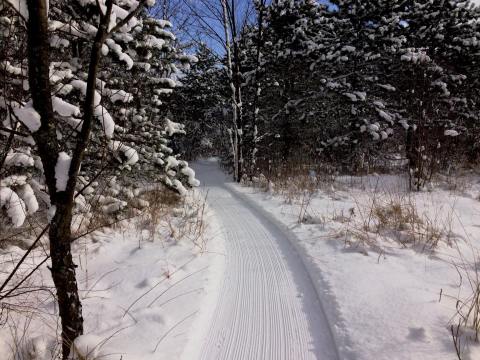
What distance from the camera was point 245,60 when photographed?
12648mm

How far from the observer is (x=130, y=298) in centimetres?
253

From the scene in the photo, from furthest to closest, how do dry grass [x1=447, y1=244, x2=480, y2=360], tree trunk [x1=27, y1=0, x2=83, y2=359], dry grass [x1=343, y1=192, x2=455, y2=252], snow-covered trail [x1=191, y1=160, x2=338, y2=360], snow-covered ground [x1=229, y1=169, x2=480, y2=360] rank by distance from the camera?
dry grass [x1=343, y1=192, x2=455, y2=252] → snow-covered trail [x1=191, y1=160, x2=338, y2=360] → snow-covered ground [x1=229, y1=169, x2=480, y2=360] → dry grass [x1=447, y1=244, x2=480, y2=360] → tree trunk [x1=27, y1=0, x2=83, y2=359]

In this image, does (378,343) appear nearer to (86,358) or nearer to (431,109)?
(86,358)

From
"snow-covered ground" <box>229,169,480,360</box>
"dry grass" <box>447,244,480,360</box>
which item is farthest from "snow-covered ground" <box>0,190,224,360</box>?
"dry grass" <box>447,244,480,360</box>

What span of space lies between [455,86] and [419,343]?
10254 mm

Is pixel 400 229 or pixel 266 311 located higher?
pixel 400 229

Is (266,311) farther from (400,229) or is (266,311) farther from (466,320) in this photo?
(400,229)

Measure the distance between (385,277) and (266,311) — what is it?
124 cm

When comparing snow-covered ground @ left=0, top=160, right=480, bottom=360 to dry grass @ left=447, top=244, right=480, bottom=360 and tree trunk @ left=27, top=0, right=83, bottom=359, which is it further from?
tree trunk @ left=27, top=0, right=83, bottom=359

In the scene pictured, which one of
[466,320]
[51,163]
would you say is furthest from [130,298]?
[466,320]

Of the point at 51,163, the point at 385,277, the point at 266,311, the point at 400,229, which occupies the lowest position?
the point at 266,311

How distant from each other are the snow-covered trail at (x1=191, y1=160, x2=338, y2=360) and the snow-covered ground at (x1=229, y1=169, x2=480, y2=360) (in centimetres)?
14

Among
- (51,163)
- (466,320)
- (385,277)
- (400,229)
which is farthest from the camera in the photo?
(400,229)

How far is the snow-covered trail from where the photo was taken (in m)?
2.05
